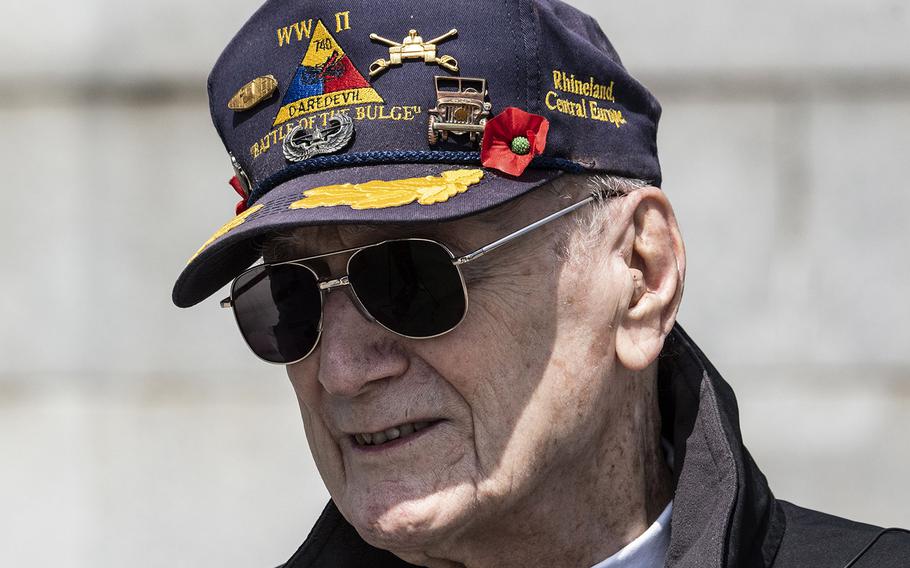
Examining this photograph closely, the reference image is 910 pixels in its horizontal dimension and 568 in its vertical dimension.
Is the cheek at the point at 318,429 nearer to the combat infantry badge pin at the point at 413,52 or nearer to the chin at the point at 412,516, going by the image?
the chin at the point at 412,516

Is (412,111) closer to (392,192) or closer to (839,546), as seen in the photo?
(392,192)

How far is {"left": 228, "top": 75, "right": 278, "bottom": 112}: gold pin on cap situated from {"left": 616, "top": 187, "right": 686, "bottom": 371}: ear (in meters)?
0.71

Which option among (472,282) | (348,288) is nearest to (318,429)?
(348,288)

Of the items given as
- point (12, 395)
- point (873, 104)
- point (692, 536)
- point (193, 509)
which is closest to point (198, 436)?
point (193, 509)

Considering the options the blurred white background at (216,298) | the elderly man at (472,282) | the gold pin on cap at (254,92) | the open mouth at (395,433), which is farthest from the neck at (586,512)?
the blurred white background at (216,298)

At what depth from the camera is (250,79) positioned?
218 centimetres

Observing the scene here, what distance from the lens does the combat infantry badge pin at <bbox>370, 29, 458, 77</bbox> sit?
6.57 feet

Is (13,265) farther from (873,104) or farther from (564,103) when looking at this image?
(873,104)

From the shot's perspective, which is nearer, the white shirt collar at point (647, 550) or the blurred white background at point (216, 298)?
the white shirt collar at point (647, 550)

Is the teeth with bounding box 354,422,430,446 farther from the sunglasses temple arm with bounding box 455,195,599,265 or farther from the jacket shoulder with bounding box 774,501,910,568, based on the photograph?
the jacket shoulder with bounding box 774,501,910,568

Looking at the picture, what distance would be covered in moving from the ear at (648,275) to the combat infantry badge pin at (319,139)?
22.0 inches

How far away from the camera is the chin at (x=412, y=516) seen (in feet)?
6.67

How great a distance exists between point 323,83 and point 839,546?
1.31 m

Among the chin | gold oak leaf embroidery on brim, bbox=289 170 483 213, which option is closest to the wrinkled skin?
the chin
